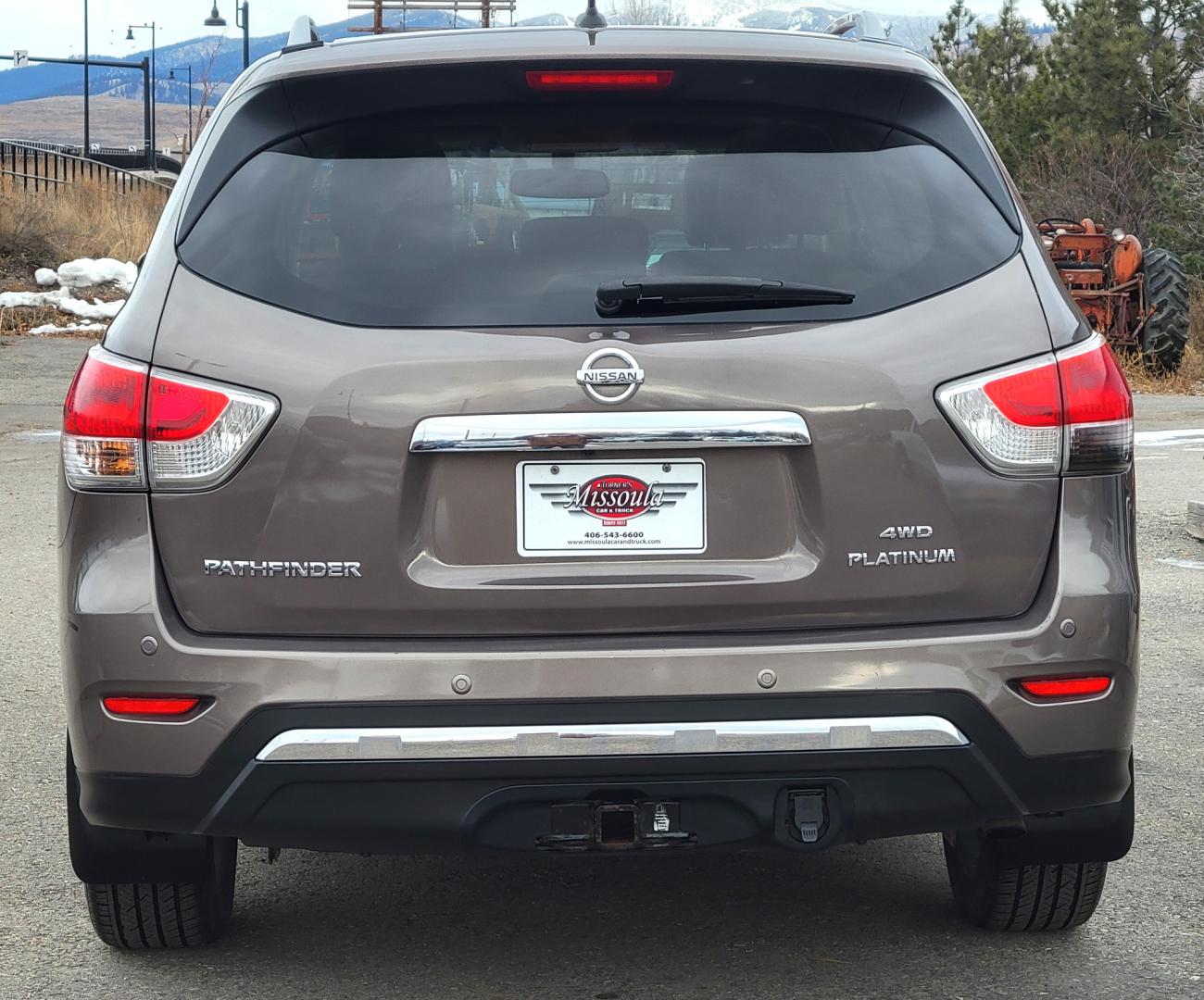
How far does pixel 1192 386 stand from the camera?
18109 millimetres

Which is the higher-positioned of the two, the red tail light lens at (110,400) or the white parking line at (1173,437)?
the red tail light lens at (110,400)

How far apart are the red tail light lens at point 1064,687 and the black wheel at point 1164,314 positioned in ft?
49.8

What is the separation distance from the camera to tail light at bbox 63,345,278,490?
2.96 metres

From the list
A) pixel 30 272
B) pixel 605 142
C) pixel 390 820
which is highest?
pixel 605 142

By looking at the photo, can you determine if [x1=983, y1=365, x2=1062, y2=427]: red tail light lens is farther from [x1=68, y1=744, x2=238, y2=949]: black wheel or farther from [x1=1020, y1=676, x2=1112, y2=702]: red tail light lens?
[x1=68, y1=744, x2=238, y2=949]: black wheel

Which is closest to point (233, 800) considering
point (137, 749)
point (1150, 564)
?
point (137, 749)

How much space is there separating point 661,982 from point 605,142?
164 centimetres

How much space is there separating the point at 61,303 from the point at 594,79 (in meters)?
19.4

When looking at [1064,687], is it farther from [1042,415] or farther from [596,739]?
[596,739]

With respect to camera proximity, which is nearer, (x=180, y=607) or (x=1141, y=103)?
(x=180, y=607)

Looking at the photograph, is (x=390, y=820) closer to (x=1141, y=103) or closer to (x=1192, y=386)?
(x=1192, y=386)

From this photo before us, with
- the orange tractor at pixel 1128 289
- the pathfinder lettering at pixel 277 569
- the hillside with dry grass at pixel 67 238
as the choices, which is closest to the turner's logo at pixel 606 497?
the pathfinder lettering at pixel 277 569

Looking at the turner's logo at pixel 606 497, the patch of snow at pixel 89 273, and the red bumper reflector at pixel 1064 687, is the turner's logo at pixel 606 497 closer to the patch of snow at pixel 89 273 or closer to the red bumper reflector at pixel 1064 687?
the red bumper reflector at pixel 1064 687

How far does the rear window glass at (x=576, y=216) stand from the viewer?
303 centimetres
